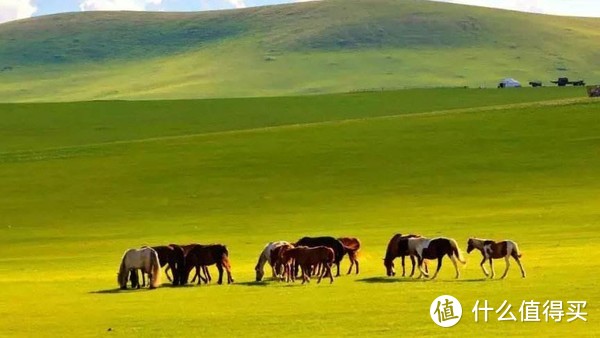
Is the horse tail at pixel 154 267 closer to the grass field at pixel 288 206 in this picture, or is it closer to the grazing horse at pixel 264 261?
the grass field at pixel 288 206

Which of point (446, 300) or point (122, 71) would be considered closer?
point (446, 300)

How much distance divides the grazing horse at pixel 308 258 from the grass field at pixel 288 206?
1.53 feet

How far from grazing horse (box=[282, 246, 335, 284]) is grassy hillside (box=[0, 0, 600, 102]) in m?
115

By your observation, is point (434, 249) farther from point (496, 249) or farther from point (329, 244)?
point (329, 244)

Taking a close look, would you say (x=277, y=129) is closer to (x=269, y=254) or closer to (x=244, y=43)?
(x=269, y=254)

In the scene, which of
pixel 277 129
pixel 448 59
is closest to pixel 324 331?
pixel 277 129

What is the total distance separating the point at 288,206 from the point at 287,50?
126 m

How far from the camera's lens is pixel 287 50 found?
16300 cm

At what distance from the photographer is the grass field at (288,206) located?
1645cm

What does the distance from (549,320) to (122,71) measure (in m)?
152

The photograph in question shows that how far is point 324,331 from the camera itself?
14.5 meters

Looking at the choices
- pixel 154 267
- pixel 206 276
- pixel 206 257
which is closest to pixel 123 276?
pixel 154 267

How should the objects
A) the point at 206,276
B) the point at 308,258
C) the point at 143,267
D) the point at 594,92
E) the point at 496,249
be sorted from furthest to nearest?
the point at 594,92, the point at 206,276, the point at 143,267, the point at 308,258, the point at 496,249

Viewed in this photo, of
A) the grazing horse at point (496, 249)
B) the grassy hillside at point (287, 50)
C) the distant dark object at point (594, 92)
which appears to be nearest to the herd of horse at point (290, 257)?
the grazing horse at point (496, 249)
